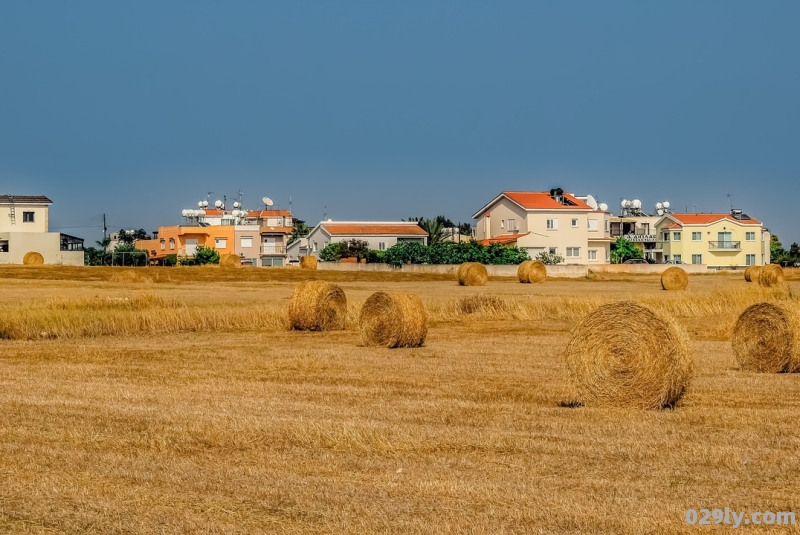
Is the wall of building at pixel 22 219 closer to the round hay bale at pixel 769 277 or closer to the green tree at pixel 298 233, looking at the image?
the green tree at pixel 298 233

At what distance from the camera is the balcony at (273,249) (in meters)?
132

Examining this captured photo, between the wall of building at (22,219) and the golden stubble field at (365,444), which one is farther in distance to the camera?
the wall of building at (22,219)

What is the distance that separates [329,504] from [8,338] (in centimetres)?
2198

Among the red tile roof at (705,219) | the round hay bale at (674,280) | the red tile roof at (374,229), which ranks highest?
the red tile roof at (705,219)

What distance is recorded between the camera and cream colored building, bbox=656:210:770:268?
127875 mm

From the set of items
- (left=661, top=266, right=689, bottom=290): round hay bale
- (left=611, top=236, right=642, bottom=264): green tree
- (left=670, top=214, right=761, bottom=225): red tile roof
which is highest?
(left=670, top=214, right=761, bottom=225): red tile roof

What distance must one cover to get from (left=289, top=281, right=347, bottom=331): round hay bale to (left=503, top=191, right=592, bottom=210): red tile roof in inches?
2774

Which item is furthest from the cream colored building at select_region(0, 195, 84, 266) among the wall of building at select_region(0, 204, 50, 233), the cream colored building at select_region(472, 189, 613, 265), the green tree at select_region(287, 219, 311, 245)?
the green tree at select_region(287, 219, 311, 245)

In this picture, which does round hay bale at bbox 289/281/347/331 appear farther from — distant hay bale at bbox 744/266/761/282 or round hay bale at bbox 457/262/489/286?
distant hay bale at bbox 744/266/761/282

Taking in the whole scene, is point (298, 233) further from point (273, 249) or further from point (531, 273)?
point (531, 273)

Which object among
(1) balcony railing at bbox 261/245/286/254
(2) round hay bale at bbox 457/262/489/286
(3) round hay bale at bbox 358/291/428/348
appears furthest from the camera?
(1) balcony railing at bbox 261/245/286/254

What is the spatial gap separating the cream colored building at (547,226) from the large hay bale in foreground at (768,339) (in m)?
78.0

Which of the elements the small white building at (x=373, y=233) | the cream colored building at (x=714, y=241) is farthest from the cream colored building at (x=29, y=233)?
the cream colored building at (x=714, y=241)

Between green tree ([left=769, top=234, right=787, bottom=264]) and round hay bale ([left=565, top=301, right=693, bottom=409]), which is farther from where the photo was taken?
green tree ([left=769, top=234, right=787, bottom=264])
